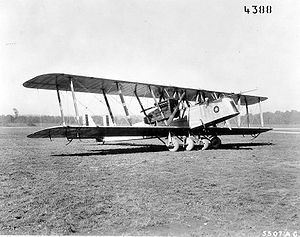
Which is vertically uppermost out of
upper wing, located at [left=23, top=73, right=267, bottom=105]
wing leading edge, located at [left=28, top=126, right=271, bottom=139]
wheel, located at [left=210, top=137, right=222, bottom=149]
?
upper wing, located at [left=23, top=73, right=267, bottom=105]

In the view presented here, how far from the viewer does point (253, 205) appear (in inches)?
161

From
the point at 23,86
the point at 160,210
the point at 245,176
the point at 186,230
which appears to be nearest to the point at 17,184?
the point at 160,210

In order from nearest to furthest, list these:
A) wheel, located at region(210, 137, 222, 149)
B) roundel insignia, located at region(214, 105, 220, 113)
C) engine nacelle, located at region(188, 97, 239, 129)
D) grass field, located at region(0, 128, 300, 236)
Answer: grass field, located at region(0, 128, 300, 236) < engine nacelle, located at region(188, 97, 239, 129) < roundel insignia, located at region(214, 105, 220, 113) < wheel, located at region(210, 137, 222, 149)

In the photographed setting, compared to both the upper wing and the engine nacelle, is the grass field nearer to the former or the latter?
the upper wing

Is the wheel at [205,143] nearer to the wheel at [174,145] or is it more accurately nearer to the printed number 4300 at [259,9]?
the wheel at [174,145]

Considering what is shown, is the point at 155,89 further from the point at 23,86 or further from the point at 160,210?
the point at 160,210

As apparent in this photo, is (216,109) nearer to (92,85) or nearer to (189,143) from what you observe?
(189,143)

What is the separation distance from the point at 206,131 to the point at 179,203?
9902 mm

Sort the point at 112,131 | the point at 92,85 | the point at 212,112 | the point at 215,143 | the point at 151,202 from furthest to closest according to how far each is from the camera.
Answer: the point at 215,143
the point at 212,112
the point at 92,85
the point at 112,131
the point at 151,202

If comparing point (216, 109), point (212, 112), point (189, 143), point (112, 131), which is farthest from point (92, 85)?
point (216, 109)

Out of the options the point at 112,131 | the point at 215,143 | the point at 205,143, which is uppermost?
the point at 112,131

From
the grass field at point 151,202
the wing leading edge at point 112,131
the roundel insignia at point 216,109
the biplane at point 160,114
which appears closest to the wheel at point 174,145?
the biplane at point 160,114

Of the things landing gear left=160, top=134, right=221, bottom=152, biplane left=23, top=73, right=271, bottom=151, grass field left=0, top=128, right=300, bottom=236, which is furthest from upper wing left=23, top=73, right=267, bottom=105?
grass field left=0, top=128, right=300, bottom=236

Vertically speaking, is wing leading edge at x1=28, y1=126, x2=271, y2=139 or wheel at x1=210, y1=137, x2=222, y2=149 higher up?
wing leading edge at x1=28, y1=126, x2=271, y2=139
